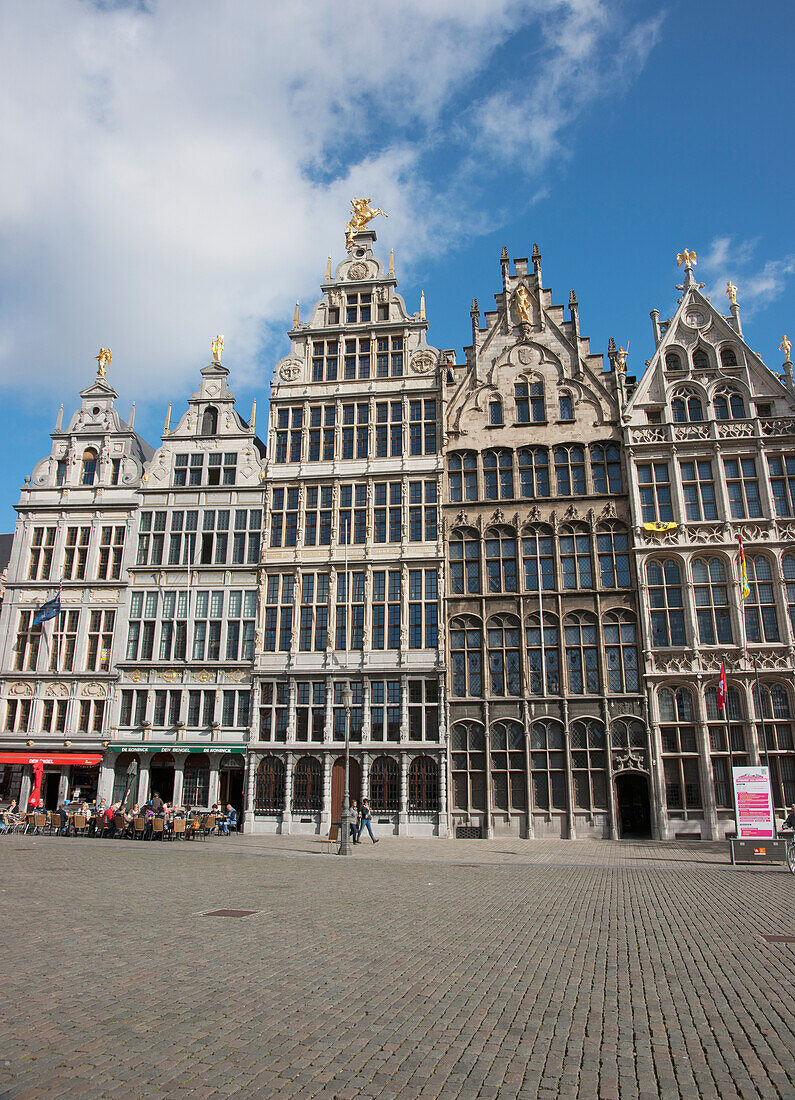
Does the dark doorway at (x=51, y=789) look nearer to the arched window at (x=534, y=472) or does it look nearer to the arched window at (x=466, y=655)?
the arched window at (x=466, y=655)

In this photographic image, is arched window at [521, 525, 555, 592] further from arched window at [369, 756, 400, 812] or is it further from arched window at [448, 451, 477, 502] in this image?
arched window at [369, 756, 400, 812]

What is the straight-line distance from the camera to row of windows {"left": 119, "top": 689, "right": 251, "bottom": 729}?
38344mm

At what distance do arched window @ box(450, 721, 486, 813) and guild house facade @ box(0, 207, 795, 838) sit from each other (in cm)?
11

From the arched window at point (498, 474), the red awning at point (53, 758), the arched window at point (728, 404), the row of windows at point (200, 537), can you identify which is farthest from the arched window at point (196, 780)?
the arched window at point (728, 404)

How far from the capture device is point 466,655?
121ft

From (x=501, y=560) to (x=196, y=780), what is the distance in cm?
1835

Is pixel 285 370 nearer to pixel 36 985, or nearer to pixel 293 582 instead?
pixel 293 582

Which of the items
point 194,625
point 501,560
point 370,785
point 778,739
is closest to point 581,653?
point 501,560

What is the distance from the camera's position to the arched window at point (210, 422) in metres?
43.4

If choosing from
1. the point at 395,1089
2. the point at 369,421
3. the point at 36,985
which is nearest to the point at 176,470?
the point at 369,421

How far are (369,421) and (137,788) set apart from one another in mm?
21816

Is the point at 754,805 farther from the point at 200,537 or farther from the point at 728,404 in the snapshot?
the point at 200,537

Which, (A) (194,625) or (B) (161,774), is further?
(A) (194,625)

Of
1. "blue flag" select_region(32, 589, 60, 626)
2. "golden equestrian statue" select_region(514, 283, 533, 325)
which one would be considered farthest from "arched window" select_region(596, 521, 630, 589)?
"blue flag" select_region(32, 589, 60, 626)
